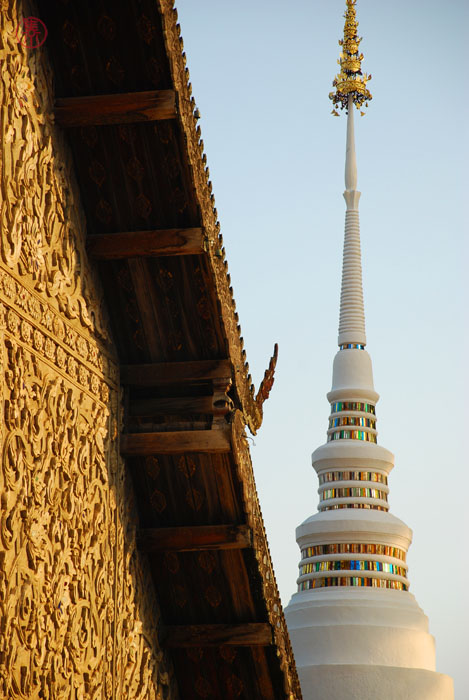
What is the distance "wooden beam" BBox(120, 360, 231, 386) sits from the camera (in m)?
3.81

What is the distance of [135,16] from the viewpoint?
3377mm

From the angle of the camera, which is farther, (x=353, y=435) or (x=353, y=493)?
(x=353, y=435)

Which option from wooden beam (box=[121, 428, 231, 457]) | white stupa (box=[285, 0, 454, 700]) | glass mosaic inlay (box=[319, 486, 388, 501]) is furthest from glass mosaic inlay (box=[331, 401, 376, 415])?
wooden beam (box=[121, 428, 231, 457])

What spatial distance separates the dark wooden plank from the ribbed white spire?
33.8 ft

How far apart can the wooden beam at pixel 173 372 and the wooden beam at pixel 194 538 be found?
530 millimetres

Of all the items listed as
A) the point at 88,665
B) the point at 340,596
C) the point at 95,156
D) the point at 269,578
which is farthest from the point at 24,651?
the point at 340,596

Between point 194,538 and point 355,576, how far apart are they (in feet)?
28.9

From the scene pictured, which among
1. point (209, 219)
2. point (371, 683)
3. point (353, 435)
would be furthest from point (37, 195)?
point (353, 435)

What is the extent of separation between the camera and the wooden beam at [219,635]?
397cm

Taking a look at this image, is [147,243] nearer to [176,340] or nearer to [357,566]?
[176,340]

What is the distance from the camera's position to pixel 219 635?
3990 millimetres

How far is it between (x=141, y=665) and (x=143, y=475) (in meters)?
0.67

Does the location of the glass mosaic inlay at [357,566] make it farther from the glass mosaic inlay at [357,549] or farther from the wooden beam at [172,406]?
the wooden beam at [172,406]

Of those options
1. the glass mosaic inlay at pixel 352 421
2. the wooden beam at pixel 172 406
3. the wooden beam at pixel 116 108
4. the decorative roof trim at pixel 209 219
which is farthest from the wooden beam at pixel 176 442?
the glass mosaic inlay at pixel 352 421
